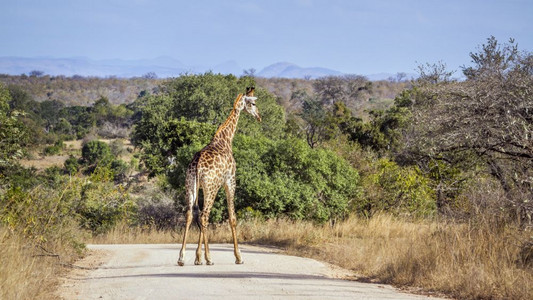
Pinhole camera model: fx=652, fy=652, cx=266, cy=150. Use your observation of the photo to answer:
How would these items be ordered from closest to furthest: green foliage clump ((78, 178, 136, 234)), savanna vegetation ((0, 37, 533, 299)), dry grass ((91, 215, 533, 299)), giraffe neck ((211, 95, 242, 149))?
1. dry grass ((91, 215, 533, 299))
2. savanna vegetation ((0, 37, 533, 299))
3. giraffe neck ((211, 95, 242, 149))
4. green foliage clump ((78, 178, 136, 234))

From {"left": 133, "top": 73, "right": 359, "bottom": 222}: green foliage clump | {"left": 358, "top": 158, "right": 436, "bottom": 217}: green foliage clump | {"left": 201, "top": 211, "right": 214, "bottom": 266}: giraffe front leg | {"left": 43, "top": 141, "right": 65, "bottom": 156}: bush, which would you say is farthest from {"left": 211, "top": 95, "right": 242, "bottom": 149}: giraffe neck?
{"left": 43, "top": 141, "right": 65, "bottom": 156}: bush

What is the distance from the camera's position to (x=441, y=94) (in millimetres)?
13703

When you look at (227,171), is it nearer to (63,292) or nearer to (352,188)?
(63,292)

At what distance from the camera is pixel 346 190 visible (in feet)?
73.9

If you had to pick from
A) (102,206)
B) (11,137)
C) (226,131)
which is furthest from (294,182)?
(11,137)

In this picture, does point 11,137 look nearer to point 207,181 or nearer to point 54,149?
point 207,181

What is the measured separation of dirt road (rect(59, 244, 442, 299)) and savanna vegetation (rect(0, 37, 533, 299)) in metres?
0.65

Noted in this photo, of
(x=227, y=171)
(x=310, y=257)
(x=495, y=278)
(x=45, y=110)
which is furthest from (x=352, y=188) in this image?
(x=45, y=110)

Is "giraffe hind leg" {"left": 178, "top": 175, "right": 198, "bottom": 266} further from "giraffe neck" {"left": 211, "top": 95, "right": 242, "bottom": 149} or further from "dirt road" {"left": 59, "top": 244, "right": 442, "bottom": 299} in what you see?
"giraffe neck" {"left": 211, "top": 95, "right": 242, "bottom": 149}

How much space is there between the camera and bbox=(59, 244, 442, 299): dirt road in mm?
9172

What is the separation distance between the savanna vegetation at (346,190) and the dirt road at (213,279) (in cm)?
65

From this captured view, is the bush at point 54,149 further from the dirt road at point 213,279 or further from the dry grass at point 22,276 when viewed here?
the dry grass at point 22,276

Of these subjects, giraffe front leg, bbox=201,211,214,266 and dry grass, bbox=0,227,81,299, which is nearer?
dry grass, bbox=0,227,81,299

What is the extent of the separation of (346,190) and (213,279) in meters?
12.5
